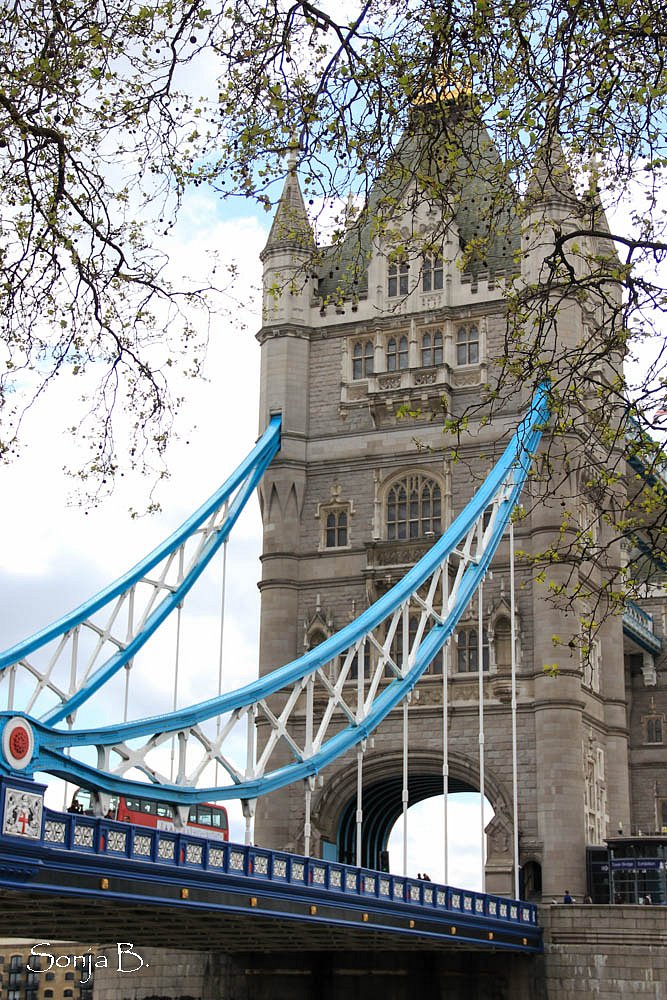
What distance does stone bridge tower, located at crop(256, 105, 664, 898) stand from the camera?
3766 cm

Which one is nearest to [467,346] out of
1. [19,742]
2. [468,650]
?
[468,650]

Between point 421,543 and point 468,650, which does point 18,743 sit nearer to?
point 468,650

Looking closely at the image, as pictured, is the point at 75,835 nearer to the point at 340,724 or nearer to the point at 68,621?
the point at 68,621

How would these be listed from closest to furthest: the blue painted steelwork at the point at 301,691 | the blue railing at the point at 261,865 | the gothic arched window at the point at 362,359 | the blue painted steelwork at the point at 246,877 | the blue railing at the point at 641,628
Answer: the blue painted steelwork at the point at 246,877, the blue railing at the point at 261,865, the blue painted steelwork at the point at 301,691, the gothic arched window at the point at 362,359, the blue railing at the point at 641,628

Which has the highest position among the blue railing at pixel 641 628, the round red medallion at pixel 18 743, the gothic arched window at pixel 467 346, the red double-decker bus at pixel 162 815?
the gothic arched window at pixel 467 346

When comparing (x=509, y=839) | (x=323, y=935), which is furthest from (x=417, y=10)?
(x=509, y=839)

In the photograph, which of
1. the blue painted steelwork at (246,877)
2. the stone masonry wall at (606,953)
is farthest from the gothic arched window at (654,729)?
the blue painted steelwork at (246,877)

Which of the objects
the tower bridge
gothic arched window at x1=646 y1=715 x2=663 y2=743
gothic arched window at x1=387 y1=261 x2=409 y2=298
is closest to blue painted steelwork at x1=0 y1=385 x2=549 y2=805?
the tower bridge

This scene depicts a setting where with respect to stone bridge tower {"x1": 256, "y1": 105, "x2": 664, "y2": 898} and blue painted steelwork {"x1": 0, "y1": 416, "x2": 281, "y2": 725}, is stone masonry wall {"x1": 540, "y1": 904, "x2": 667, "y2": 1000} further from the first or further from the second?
blue painted steelwork {"x1": 0, "y1": 416, "x2": 281, "y2": 725}

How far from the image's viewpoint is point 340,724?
133ft

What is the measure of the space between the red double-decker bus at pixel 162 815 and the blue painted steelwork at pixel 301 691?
12.4 feet

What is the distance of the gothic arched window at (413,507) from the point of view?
41.4 meters

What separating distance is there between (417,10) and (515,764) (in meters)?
25.6

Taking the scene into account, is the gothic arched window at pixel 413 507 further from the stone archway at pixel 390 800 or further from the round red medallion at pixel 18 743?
the round red medallion at pixel 18 743
